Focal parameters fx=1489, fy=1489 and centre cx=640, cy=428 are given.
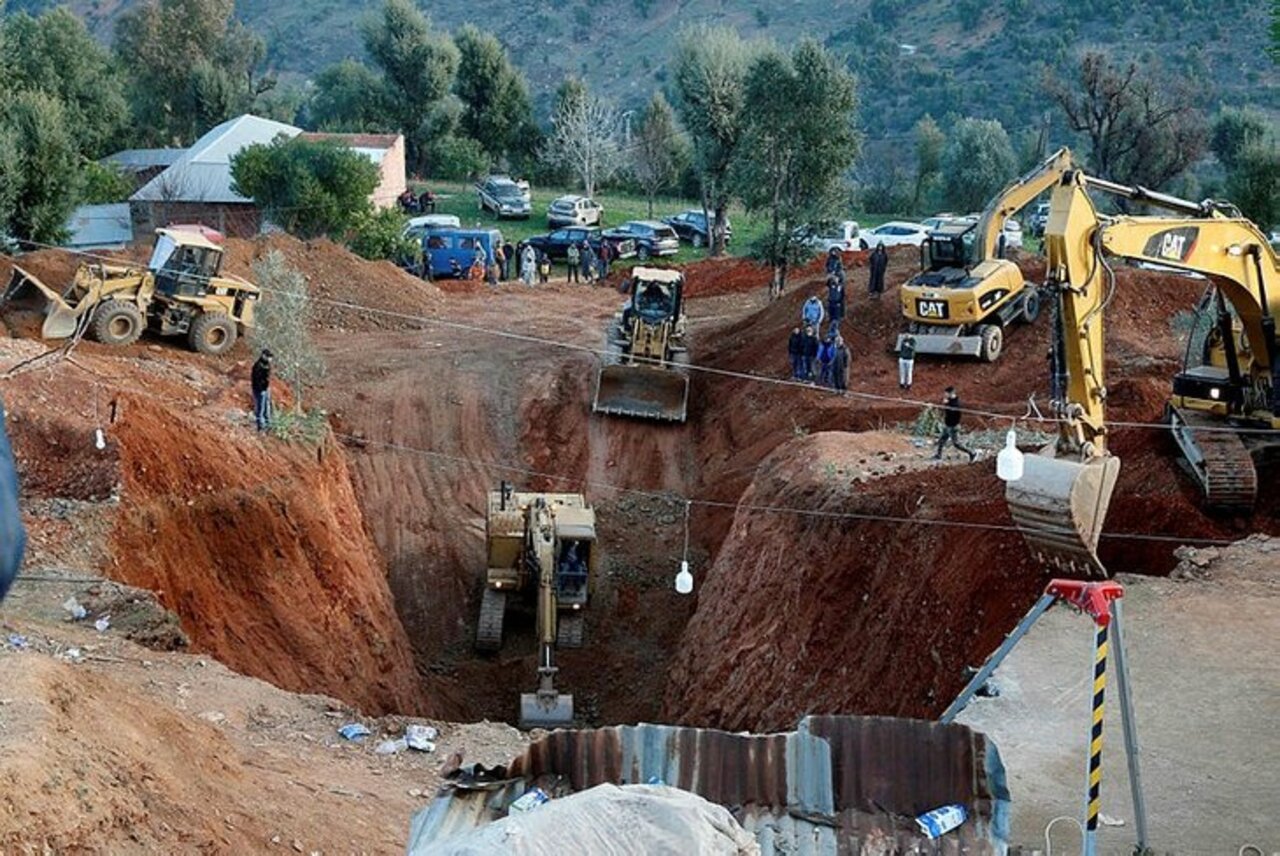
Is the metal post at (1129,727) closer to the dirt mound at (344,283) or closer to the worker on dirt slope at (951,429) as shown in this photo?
the worker on dirt slope at (951,429)

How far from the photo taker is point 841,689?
56.2 ft

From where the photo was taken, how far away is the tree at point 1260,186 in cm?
4091

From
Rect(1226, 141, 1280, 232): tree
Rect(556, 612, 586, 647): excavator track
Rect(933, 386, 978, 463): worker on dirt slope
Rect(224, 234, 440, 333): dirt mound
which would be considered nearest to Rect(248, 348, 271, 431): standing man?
Rect(556, 612, 586, 647): excavator track

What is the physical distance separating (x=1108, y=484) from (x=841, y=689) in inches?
185

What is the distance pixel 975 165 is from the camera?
183 ft

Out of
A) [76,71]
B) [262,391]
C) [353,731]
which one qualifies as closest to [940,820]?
[353,731]

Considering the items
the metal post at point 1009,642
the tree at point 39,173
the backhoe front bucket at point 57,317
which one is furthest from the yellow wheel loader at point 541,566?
the tree at point 39,173

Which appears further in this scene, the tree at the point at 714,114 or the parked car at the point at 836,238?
the tree at the point at 714,114

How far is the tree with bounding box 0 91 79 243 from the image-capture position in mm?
39531

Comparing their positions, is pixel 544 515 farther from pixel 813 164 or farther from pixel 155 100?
pixel 155 100

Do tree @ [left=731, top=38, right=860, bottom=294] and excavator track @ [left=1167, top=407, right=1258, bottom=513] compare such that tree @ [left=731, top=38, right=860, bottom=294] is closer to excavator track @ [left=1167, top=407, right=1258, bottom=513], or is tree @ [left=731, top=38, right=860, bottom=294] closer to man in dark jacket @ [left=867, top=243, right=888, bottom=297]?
man in dark jacket @ [left=867, top=243, right=888, bottom=297]

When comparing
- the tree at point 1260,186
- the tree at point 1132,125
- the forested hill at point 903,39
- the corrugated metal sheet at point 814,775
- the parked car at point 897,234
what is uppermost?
the forested hill at point 903,39

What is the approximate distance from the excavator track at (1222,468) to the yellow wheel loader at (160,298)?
1937cm

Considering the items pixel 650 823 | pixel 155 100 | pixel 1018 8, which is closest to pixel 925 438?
pixel 650 823
